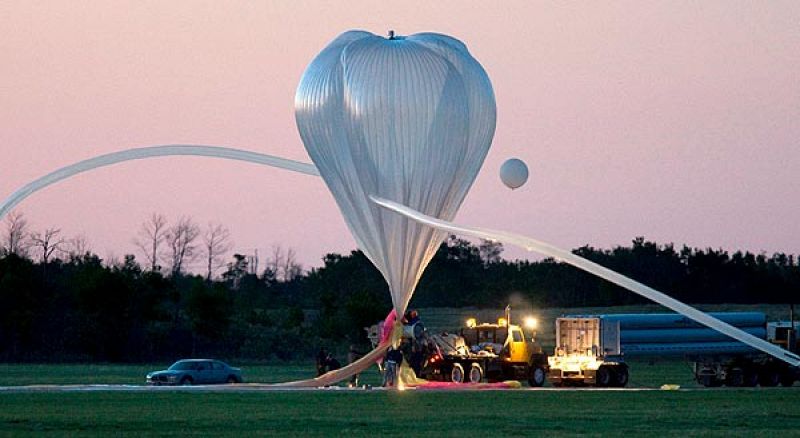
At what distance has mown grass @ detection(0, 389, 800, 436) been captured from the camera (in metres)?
33.3

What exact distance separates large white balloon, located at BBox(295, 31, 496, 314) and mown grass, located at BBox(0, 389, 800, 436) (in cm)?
536

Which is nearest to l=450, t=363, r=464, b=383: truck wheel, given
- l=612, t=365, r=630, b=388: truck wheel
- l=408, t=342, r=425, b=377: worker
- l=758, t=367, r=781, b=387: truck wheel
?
l=408, t=342, r=425, b=377: worker

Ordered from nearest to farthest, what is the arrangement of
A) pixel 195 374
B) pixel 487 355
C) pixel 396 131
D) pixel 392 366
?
pixel 396 131 < pixel 392 366 < pixel 487 355 < pixel 195 374

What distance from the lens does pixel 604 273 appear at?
44062 millimetres

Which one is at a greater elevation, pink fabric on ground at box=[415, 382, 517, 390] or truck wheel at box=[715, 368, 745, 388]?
truck wheel at box=[715, 368, 745, 388]

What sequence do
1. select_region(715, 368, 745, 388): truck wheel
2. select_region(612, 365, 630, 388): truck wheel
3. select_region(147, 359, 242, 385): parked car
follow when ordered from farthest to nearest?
select_region(147, 359, 242, 385): parked car < select_region(715, 368, 745, 388): truck wheel < select_region(612, 365, 630, 388): truck wheel

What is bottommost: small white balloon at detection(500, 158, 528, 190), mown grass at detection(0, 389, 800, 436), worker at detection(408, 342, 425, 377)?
mown grass at detection(0, 389, 800, 436)

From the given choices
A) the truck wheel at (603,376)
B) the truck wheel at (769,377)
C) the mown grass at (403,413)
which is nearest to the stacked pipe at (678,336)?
the truck wheel at (769,377)

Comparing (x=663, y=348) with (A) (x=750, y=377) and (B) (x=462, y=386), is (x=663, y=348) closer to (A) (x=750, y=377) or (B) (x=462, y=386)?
(A) (x=750, y=377)

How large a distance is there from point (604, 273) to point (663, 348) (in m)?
13.3

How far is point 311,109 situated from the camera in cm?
5041

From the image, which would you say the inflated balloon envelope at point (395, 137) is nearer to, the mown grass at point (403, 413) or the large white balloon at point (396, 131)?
the large white balloon at point (396, 131)

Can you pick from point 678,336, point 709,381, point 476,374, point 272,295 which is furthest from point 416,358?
point 272,295

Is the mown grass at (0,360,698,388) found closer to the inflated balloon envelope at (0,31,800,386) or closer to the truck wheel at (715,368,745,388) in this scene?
the truck wheel at (715,368,745,388)
